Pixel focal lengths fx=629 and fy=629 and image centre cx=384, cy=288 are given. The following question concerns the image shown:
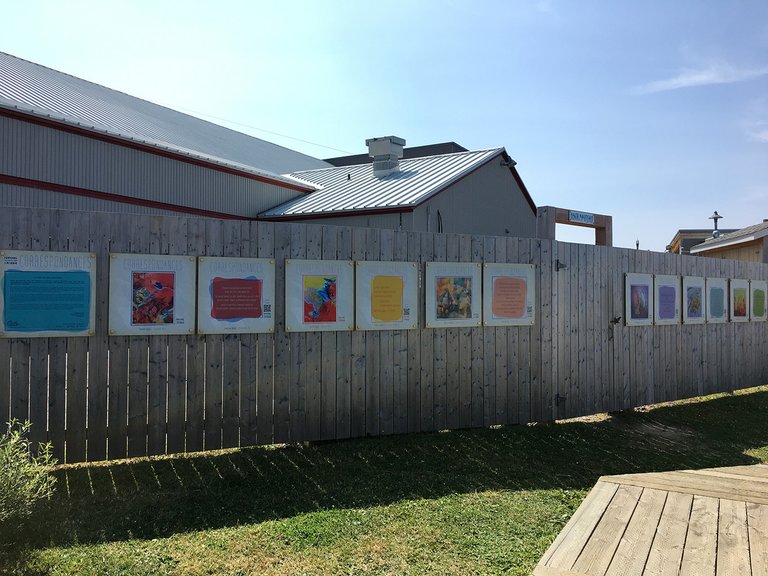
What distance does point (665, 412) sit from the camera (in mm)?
10430

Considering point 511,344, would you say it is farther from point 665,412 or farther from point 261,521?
point 261,521

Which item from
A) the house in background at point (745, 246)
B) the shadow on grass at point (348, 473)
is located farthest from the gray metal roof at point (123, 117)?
the house in background at point (745, 246)

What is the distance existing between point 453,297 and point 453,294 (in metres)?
0.04

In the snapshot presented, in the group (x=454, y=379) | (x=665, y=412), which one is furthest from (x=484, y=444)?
(x=665, y=412)

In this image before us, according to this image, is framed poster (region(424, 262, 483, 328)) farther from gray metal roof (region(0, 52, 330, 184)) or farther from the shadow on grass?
gray metal roof (region(0, 52, 330, 184))

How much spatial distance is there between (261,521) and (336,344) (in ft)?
9.26

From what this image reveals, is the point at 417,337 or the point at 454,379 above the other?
the point at 417,337

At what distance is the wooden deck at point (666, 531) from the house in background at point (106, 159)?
10.9 m

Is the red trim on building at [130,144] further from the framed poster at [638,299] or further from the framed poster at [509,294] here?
the framed poster at [638,299]

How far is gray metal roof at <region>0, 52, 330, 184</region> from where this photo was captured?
40.2ft

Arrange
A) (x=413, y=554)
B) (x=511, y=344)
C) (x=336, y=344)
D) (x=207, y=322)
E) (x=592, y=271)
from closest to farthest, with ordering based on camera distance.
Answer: (x=413, y=554) → (x=207, y=322) → (x=336, y=344) → (x=511, y=344) → (x=592, y=271)

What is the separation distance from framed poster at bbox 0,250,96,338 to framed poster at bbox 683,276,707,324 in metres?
9.83

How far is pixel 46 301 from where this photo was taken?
19.9 ft

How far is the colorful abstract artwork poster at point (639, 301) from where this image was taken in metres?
10.3
